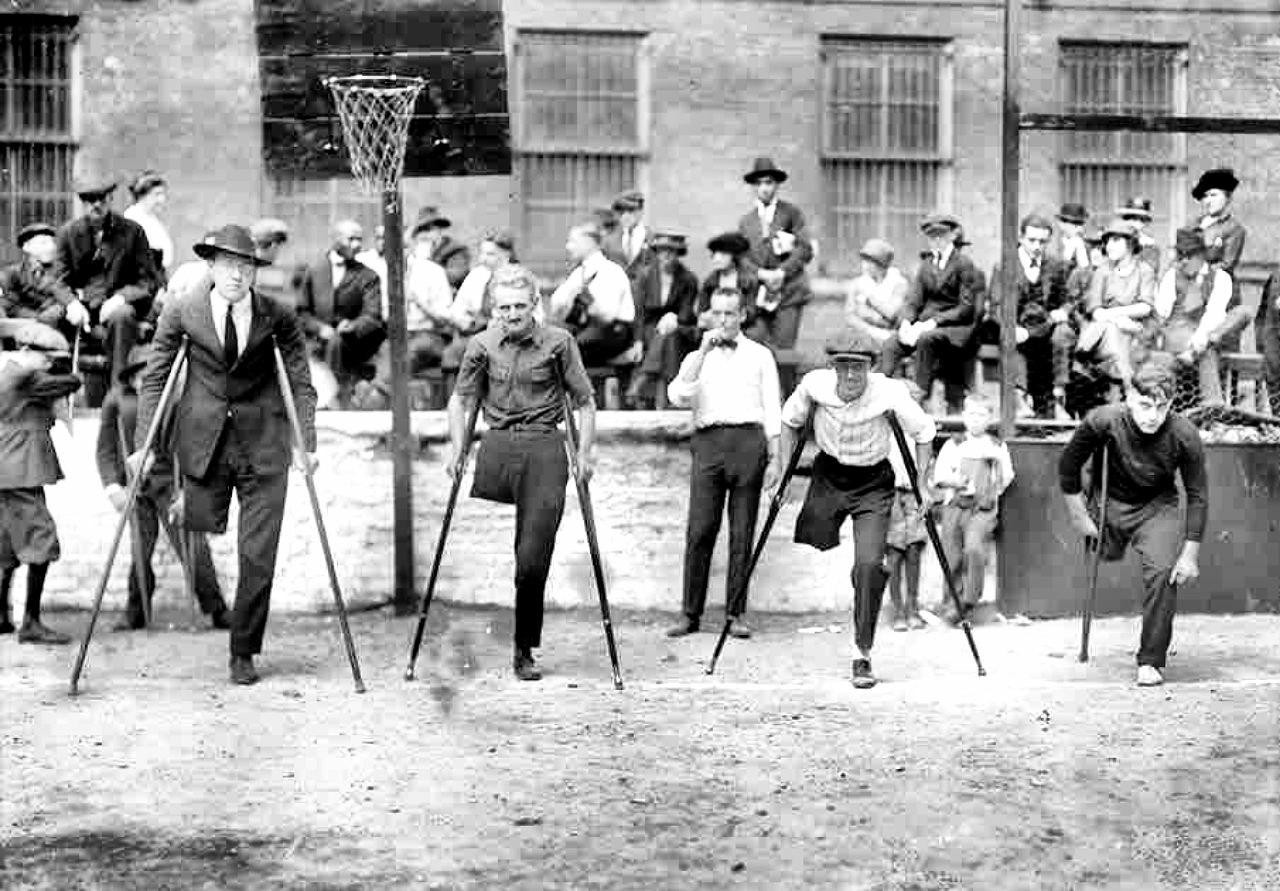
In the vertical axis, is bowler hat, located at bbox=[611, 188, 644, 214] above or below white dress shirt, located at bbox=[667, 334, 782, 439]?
above

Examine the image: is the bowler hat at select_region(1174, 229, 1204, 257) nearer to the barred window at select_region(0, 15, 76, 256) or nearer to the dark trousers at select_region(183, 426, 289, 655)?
the dark trousers at select_region(183, 426, 289, 655)

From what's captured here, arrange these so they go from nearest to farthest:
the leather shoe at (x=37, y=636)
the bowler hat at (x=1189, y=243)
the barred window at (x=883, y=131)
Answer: the leather shoe at (x=37, y=636) < the bowler hat at (x=1189, y=243) < the barred window at (x=883, y=131)

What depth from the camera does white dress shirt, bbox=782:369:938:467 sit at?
12.5 meters

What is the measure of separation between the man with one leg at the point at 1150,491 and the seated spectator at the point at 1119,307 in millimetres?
3393

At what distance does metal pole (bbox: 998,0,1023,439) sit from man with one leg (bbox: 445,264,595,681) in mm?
3519

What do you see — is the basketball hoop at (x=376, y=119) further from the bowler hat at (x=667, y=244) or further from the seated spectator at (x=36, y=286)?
the bowler hat at (x=667, y=244)

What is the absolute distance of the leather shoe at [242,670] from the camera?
12266 mm

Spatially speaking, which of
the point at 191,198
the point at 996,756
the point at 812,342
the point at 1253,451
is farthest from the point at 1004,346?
the point at 191,198

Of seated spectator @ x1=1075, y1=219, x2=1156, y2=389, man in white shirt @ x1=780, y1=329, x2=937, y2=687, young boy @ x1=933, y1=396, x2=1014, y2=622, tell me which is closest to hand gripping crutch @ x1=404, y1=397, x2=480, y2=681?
man in white shirt @ x1=780, y1=329, x2=937, y2=687

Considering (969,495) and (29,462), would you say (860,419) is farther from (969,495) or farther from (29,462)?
(29,462)

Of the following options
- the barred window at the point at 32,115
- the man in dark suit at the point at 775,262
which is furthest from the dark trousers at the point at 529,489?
the barred window at the point at 32,115

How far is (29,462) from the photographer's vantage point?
1374 cm

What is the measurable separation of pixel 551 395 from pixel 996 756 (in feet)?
10.4

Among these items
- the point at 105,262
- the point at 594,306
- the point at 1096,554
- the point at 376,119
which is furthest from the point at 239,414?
the point at 1096,554
